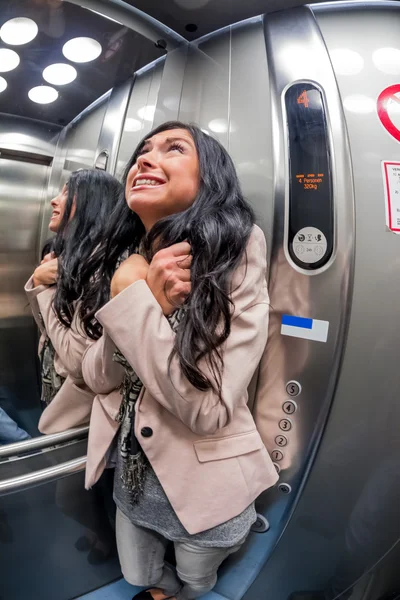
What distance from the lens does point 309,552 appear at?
113 cm

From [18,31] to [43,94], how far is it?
16 cm

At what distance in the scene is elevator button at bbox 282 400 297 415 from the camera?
1.07 meters

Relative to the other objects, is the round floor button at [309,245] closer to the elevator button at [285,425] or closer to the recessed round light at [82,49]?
the elevator button at [285,425]

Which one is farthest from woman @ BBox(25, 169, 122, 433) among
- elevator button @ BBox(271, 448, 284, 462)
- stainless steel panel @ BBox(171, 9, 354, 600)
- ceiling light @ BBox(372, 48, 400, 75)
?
ceiling light @ BBox(372, 48, 400, 75)

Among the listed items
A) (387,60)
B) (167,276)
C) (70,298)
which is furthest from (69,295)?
(387,60)

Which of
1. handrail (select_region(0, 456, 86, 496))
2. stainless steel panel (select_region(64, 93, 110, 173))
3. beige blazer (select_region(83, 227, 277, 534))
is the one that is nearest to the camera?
beige blazer (select_region(83, 227, 277, 534))

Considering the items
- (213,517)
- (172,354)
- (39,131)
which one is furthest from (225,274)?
(39,131)

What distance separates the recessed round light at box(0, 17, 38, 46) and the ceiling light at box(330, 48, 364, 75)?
0.82 meters

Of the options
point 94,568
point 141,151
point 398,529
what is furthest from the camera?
point 94,568

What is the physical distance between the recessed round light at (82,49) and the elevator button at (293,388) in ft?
3.63

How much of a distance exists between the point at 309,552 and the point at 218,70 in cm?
148

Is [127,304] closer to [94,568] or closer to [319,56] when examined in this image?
[319,56]

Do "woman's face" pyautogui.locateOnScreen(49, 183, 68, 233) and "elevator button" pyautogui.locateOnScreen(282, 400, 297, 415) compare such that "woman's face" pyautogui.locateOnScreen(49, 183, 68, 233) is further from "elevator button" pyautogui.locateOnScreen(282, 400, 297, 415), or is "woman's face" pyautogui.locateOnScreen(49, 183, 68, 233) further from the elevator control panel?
"elevator button" pyautogui.locateOnScreen(282, 400, 297, 415)

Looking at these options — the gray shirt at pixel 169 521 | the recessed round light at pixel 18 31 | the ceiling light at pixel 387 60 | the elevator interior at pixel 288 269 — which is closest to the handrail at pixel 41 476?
the elevator interior at pixel 288 269
